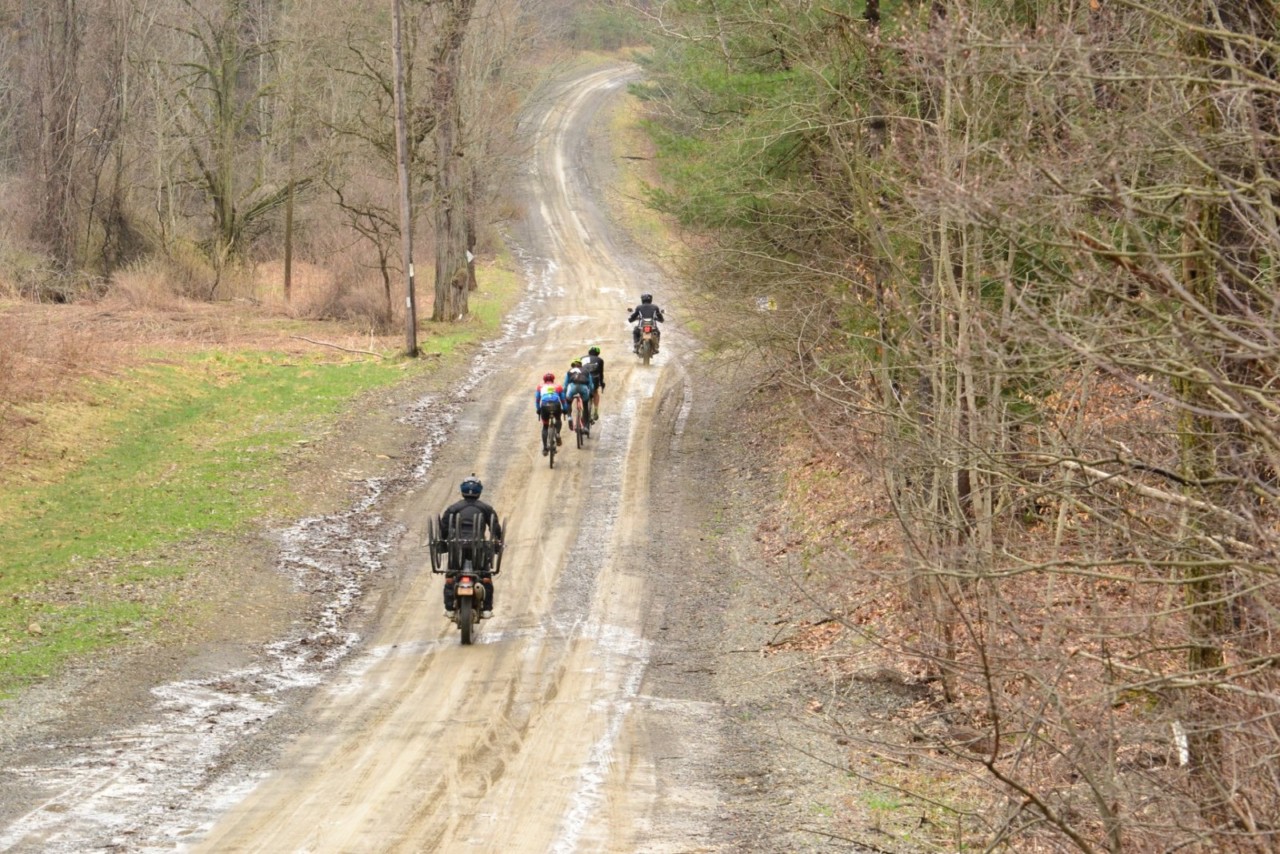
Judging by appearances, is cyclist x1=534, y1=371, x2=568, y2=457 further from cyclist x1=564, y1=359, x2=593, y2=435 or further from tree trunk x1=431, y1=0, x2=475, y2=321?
tree trunk x1=431, y1=0, x2=475, y2=321

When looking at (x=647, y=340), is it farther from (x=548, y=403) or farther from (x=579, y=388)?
(x=548, y=403)

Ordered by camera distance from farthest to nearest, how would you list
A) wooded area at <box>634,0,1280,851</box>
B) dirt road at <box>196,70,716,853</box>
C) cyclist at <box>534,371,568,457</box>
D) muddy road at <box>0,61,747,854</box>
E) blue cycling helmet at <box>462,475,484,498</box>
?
cyclist at <box>534,371,568,457</box> < blue cycling helmet at <box>462,475,484,498</box> < dirt road at <box>196,70,716,853</box> < muddy road at <box>0,61,747,854</box> < wooded area at <box>634,0,1280,851</box>

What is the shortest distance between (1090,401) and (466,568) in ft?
24.5

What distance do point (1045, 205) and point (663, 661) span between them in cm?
990

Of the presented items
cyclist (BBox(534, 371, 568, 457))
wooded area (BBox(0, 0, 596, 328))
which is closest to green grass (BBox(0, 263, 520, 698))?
cyclist (BBox(534, 371, 568, 457))

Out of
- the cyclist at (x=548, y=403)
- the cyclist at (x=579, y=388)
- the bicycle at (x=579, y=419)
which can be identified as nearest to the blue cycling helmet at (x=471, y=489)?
the cyclist at (x=548, y=403)

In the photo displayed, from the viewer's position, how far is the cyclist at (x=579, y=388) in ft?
82.8

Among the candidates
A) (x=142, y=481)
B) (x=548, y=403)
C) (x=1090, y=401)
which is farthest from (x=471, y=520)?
(x=142, y=481)

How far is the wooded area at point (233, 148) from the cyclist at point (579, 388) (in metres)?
12.7

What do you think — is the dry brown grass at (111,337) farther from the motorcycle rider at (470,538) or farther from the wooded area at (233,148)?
the motorcycle rider at (470,538)

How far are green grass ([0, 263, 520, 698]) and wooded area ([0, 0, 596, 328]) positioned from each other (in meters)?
7.50

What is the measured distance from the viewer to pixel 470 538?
1603 centimetres

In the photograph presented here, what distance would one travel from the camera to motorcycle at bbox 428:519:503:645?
15852 mm

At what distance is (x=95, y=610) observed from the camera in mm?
16000
